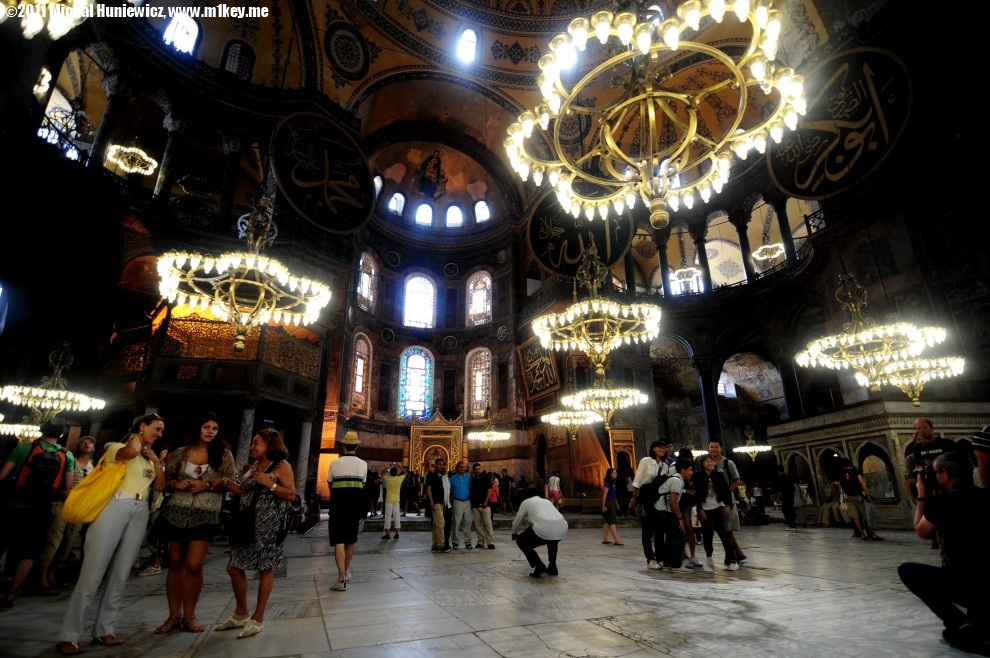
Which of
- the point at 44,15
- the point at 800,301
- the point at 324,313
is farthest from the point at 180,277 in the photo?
the point at 800,301

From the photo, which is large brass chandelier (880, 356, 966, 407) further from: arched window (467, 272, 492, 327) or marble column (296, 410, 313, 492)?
arched window (467, 272, 492, 327)

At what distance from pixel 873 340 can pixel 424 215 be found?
18.7 meters

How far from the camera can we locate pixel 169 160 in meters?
13.0

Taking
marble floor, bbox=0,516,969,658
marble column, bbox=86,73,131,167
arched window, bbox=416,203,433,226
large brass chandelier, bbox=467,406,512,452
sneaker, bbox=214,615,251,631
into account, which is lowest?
marble floor, bbox=0,516,969,658

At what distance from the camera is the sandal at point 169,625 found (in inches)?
102

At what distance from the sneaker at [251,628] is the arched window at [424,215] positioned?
2132cm

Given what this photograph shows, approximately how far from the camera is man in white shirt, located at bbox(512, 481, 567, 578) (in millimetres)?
4398

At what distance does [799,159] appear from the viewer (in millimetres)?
11641

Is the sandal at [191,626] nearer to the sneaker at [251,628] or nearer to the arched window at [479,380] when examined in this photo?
the sneaker at [251,628]

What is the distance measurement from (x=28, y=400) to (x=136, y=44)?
9.52m

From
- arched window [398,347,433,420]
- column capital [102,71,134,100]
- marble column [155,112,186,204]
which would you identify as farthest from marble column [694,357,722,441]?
column capital [102,71,134,100]

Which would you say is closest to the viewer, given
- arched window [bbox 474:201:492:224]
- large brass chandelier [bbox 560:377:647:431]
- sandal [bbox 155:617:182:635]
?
sandal [bbox 155:617:182:635]

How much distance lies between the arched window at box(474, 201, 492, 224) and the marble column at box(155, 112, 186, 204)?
12753 millimetres

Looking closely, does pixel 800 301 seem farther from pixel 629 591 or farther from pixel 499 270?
pixel 629 591
